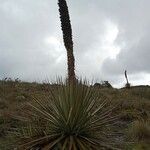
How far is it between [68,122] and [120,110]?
1088 centimetres

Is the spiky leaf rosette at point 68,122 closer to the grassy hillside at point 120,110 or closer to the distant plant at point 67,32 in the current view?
the grassy hillside at point 120,110

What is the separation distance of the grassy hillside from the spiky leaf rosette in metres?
0.52

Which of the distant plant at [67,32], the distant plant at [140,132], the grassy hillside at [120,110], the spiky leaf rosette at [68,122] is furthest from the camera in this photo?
the distant plant at [140,132]

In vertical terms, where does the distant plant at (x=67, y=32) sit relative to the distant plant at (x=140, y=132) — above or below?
above

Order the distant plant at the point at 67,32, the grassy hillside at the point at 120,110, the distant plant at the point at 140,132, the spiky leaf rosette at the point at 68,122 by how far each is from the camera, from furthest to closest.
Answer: the distant plant at the point at 140,132 < the grassy hillside at the point at 120,110 < the distant plant at the point at 67,32 < the spiky leaf rosette at the point at 68,122

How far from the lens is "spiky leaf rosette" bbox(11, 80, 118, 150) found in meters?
12.9

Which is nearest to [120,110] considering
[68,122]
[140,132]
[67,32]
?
[140,132]

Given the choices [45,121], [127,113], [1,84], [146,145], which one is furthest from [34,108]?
[1,84]

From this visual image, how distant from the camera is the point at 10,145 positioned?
13516 mm

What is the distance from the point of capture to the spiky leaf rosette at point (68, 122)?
12.9m

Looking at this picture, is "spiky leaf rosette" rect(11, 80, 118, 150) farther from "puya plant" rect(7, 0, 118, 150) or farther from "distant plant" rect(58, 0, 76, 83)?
"distant plant" rect(58, 0, 76, 83)

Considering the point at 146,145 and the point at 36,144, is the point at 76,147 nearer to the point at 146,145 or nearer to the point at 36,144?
the point at 36,144

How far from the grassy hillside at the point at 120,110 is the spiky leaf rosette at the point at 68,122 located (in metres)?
0.52

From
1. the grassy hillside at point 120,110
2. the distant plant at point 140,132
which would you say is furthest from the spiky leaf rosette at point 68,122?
the distant plant at point 140,132
